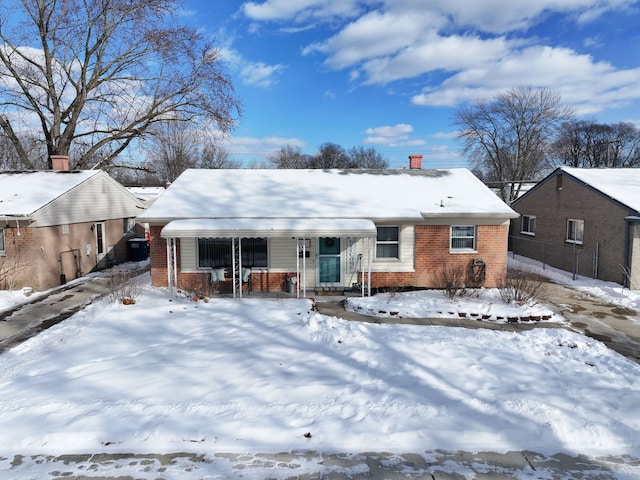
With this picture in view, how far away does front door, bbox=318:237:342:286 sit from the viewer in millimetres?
12344

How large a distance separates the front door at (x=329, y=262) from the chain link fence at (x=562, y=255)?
9.57m

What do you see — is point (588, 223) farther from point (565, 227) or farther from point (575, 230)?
point (565, 227)

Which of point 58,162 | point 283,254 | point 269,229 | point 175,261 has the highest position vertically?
point 58,162

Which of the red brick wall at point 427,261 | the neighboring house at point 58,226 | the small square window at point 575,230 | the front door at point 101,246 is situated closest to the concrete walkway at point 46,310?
the neighboring house at point 58,226

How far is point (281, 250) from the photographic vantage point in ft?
40.2

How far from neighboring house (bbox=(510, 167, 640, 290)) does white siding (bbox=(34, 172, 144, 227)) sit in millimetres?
19865

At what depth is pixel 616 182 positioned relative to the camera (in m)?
15.2

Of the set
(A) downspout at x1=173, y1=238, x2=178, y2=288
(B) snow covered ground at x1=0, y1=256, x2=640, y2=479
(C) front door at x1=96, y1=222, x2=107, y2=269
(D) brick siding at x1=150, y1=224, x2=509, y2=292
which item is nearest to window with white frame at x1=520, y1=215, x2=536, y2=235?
(D) brick siding at x1=150, y1=224, x2=509, y2=292

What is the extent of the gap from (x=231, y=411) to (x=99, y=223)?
14587 mm

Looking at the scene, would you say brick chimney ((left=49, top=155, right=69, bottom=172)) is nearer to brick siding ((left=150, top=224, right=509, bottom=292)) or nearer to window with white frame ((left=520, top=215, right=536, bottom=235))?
brick siding ((left=150, top=224, right=509, bottom=292))

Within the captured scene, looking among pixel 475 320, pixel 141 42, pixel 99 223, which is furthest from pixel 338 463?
pixel 141 42

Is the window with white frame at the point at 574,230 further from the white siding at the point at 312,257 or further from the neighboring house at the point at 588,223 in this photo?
the white siding at the point at 312,257

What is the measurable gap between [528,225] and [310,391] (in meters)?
18.4

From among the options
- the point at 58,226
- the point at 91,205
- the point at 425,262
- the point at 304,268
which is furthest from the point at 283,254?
the point at 91,205
